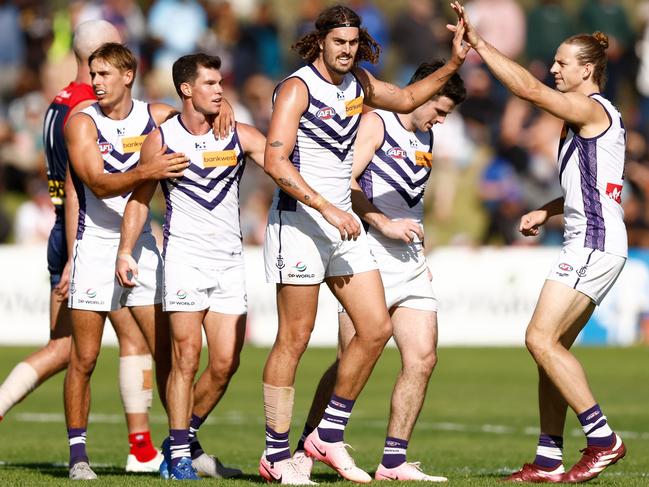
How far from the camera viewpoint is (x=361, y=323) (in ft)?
27.7

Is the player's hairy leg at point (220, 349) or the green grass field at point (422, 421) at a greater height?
the player's hairy leg at point (220, 349)

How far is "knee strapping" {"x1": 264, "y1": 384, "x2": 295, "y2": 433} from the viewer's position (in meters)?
8.46

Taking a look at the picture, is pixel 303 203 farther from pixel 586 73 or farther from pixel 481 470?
pixel 481 470

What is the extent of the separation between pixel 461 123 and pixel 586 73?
16.2 metres

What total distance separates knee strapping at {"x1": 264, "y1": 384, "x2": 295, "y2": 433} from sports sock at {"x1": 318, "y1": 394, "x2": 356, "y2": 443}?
0.77ft

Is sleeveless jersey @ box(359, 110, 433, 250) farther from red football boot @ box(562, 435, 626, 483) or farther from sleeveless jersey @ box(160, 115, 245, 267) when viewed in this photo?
red football boot @ box(562, 435, 626, 483)

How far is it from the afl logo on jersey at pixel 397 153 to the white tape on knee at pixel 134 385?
2411mm

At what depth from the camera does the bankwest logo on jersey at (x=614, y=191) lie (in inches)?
338

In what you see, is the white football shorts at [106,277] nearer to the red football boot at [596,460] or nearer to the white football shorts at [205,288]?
the white football shorts at [205,288]

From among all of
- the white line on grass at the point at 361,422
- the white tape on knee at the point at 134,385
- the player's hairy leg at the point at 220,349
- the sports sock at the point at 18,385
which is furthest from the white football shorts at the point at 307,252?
the white line on grass at the point at 361,422

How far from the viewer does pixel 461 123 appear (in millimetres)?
24797

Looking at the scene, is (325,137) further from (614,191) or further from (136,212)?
(614,191)

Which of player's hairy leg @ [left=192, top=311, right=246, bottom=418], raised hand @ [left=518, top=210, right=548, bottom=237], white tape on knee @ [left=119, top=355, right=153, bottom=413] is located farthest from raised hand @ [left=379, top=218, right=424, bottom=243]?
white tape on knee @ [left=119, top=355, right=153, bottom=413]

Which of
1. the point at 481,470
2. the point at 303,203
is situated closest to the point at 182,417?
the point at 303,203
